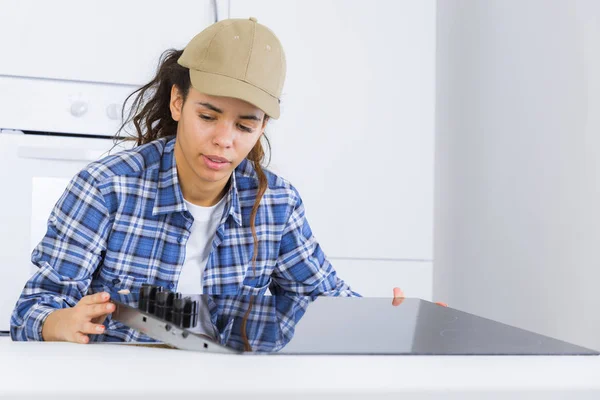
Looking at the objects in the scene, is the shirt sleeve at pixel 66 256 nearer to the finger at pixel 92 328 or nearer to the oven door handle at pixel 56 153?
the finger at pixel 92 328

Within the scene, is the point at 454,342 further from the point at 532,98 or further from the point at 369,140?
the point at 532,98

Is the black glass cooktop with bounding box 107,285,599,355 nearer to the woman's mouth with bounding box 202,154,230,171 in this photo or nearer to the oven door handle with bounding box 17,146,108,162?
the woman's mouth with bounding box 202,154,230,171

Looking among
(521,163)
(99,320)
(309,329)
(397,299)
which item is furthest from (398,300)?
(521,163)

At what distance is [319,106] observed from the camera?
2148 millimetres

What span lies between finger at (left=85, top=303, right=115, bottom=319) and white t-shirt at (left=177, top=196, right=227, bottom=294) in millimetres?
543

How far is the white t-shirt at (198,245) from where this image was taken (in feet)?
4.41

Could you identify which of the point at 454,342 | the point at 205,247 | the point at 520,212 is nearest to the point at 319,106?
the point at 520,212

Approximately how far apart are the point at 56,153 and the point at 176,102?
65cm

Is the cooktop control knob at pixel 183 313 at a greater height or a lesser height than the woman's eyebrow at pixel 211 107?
lesser

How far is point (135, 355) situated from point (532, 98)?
1829mm

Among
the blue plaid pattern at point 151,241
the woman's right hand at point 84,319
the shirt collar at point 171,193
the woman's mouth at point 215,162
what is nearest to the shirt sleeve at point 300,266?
the blue plaid pattern at point 151,241

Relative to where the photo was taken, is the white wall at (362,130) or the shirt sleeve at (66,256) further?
the white wall at (362,130)

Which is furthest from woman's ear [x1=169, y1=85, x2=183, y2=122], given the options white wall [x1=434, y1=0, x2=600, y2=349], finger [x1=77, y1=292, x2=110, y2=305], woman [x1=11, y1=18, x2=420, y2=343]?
white wall [x1=434, y1=0, x2=600, y2=349]

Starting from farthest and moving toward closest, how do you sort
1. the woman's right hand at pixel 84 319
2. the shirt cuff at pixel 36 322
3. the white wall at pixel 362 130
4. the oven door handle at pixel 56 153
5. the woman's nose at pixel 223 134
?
the white wall at pixel 362 130
the oven door handle at pixel 56 153
the woman's nose at pixel 223 134
the shirt cuff at pixel 36 322
the woman's right hand at pixel 84 319
